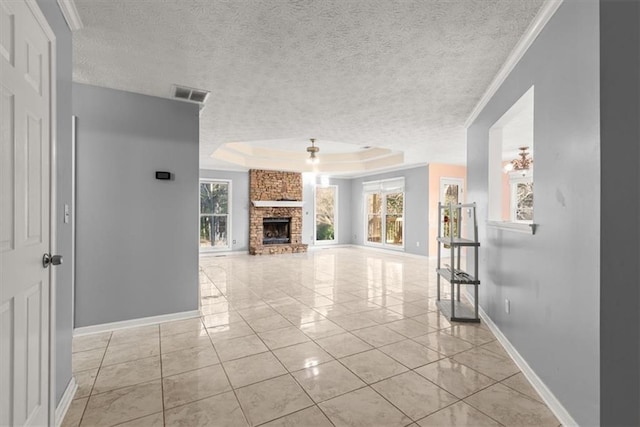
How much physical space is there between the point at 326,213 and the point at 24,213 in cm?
899

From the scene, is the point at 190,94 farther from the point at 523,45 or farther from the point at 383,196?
the point at 383,196

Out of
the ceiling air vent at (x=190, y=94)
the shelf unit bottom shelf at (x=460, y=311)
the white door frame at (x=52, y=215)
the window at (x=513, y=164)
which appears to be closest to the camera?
the white door frame at (x=52, y=215)

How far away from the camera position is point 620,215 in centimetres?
142

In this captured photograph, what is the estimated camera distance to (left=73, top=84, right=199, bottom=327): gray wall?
2.98 meters

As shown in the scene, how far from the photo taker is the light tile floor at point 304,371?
1798mm

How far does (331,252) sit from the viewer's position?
8.96 metres

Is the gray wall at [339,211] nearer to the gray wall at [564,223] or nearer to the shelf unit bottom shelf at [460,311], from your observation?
the shelf unit bottom shelf at [460,311]

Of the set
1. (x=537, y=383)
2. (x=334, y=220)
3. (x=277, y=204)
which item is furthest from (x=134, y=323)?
(x=334, y=220)

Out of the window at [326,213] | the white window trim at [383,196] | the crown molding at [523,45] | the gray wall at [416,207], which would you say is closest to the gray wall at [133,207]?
the crown molding at [523,45]

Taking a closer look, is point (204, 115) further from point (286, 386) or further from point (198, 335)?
point (286, 386)

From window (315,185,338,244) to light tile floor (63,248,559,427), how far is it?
19.7 ft

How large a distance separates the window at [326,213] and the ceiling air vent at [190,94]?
267 inches

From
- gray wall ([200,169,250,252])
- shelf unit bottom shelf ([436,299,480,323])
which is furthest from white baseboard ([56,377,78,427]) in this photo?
gray wall ([200,169,250,252])

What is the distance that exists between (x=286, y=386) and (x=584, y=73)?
2.52m
